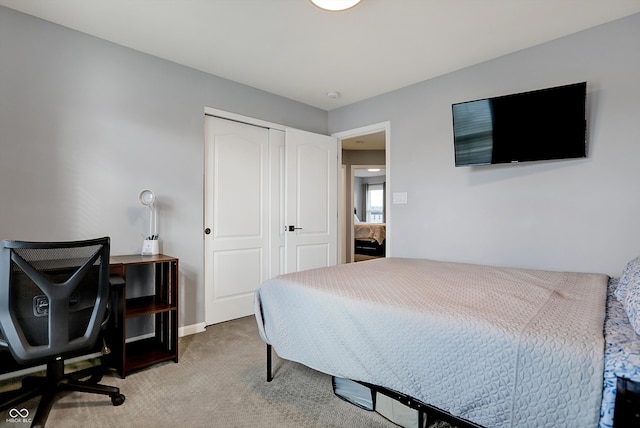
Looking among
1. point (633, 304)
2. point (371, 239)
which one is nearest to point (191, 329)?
point (633, 304)

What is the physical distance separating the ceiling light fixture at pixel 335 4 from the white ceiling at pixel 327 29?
16 centimetres

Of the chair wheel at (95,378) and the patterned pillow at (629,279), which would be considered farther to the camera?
the chair wheel at (95,378)

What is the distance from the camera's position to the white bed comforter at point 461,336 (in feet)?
3.41

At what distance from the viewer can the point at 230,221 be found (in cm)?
334

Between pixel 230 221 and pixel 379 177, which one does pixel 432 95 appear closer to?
pixel 230 221

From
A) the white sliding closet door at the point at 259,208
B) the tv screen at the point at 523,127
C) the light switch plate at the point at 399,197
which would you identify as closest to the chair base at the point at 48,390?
the white sliding closet door at the point at 259,208

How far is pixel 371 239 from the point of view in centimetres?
712

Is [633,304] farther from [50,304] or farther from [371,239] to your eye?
[371,239]

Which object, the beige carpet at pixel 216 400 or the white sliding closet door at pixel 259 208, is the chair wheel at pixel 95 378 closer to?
the beige carpet at pixel 216 400

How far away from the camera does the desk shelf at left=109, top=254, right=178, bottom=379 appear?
212 cm

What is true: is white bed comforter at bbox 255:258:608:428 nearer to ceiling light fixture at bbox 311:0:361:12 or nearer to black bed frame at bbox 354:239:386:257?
ceiling light fixture at bbox 311:0:361:12

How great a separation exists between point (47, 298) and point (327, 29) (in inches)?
94.8

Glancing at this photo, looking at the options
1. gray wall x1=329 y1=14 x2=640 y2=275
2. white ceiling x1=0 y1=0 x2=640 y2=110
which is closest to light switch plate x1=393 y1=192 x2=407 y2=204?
gray wall x1=329 y1=14 x2=640 y2=275

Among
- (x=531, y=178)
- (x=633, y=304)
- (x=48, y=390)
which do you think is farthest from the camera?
(x=531, y=178)
